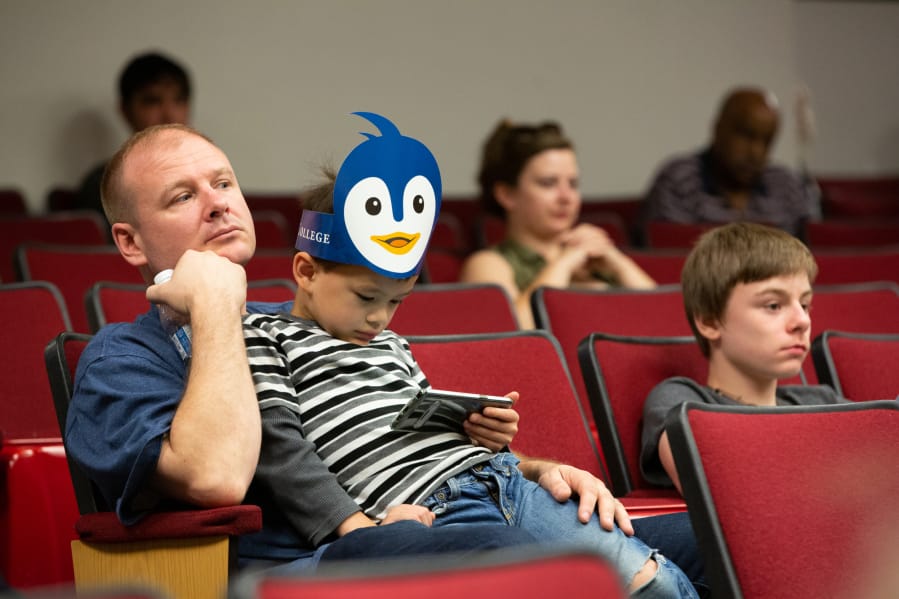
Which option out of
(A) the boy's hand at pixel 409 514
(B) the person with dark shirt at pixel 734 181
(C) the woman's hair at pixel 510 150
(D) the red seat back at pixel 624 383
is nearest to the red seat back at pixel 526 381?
(D) the red seat back at pixel 624 383

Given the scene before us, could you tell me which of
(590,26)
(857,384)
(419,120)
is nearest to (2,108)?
(419,120)

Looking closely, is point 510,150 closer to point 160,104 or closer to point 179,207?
point 160,104

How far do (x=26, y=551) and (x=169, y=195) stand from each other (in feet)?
2.04

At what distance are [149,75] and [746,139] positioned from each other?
216cm

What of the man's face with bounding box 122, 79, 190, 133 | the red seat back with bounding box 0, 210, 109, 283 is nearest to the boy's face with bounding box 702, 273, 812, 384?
the red seat back with bounding box 0, 210, 109, 283

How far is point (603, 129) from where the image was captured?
629 centimetres

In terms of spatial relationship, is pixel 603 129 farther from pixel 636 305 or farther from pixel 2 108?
pixel 636 305

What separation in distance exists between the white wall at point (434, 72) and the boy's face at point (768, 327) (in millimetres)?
3261

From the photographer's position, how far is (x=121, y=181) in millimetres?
1915

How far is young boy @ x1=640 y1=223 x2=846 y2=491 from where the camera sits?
7.79 feet

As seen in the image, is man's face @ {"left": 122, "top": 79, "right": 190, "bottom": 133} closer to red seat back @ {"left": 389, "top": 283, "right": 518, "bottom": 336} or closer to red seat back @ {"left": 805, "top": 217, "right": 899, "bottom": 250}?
red seat back @ {"left": 389, "top": 283, "right": 518, "bottom": 336}

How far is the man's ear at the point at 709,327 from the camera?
2453 millimetres

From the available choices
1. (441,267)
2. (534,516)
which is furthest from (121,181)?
(441,267)

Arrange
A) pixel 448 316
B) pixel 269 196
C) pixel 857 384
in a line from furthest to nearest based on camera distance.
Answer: pixel 269 196
pixel 448 316
pixel 857 384
